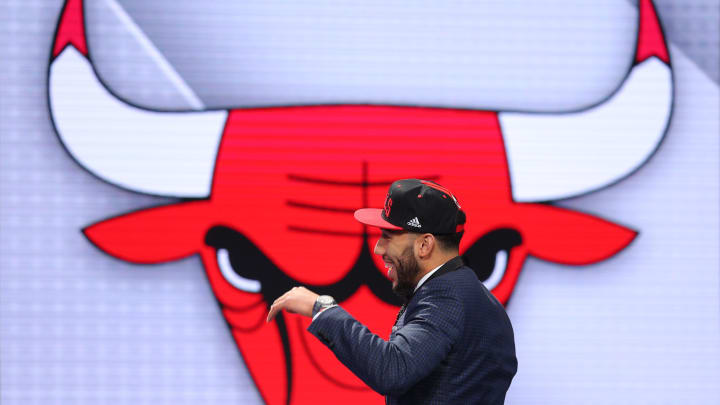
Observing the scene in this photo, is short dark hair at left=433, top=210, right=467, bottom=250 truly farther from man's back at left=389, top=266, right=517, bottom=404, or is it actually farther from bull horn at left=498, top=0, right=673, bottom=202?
bull horn at left=498, top=0, right=673, bottom=202

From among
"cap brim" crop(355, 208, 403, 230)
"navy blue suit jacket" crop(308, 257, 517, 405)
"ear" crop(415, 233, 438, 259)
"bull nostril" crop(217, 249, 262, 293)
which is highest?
"cap brim" crop(355, 208, 403, 230)

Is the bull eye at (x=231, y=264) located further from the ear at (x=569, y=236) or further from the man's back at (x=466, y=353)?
the man's back at (x=466, y=353)

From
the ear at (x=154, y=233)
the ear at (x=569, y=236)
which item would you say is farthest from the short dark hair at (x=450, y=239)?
the ear at (x=154, y=233)

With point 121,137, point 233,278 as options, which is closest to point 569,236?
point 233,278

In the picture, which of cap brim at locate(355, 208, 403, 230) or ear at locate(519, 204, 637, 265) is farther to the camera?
ear at locate(519, 204, 637, 265)

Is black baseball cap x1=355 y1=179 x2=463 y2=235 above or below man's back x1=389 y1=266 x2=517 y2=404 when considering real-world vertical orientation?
above

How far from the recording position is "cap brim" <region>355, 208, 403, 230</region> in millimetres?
1572

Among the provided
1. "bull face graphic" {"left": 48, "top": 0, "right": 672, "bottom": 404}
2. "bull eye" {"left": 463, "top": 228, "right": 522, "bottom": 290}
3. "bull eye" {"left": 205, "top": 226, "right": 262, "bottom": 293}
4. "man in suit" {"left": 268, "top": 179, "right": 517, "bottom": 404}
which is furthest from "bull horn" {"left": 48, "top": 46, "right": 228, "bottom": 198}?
"man in suit" {"left": 268, "top": 179, "right": 517, "bottom": 404}

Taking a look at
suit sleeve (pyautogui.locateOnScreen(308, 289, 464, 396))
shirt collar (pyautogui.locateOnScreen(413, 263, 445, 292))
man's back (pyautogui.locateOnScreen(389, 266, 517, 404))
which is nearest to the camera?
suit sleeve (pyautogui.locateOnScreen(308, 289, 464, 396))

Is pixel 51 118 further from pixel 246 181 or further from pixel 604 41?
pixel 604 41

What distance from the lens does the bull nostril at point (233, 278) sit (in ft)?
9.98

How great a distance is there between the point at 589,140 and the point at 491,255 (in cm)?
76

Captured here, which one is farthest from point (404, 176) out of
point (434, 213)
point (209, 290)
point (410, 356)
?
point (410, 356)

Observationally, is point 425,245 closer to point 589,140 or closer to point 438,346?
point 438,346
